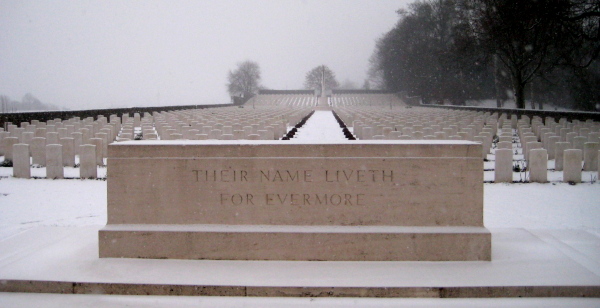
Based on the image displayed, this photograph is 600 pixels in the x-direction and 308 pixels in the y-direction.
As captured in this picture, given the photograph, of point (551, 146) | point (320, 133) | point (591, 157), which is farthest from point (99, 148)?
point (551, 146)

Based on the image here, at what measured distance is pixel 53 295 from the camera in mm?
4098

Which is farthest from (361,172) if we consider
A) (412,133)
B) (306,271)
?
(412,133)

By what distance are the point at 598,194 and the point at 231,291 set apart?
6.89 meters

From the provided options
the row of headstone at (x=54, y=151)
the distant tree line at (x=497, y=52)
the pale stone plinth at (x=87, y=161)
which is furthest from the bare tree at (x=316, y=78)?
the pale stone plinth at (x=87, y=161)

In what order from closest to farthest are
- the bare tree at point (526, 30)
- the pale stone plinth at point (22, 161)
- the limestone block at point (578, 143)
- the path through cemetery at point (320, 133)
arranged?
the pale stone plinth at point (22, 161) < the limestone block at point (578, 143) < the path through cemetery at point (320, 133) < the bare tree at point (526, 30)

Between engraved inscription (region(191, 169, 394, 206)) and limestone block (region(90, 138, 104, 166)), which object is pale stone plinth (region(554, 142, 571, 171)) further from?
limestone block (region(90, 138, 104, 166))

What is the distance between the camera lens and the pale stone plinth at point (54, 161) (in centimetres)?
1015

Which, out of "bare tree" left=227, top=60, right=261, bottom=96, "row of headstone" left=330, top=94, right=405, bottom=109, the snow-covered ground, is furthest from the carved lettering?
"bare tree" left=227, top=60, right=261, bottom=96

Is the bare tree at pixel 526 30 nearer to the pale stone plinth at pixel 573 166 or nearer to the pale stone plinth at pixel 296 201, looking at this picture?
the pale stone plinth at pixel 573 166

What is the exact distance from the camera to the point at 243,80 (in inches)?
3775

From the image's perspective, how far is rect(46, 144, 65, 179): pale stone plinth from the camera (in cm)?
1015

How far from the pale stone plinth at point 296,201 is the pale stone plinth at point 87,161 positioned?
5.97 meters

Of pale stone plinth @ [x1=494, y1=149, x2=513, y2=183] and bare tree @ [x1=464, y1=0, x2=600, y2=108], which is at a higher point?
bare tree @ [x1=464, y1=0, x2=600, y2=108]

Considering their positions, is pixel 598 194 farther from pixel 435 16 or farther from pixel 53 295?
pixel 435 16
